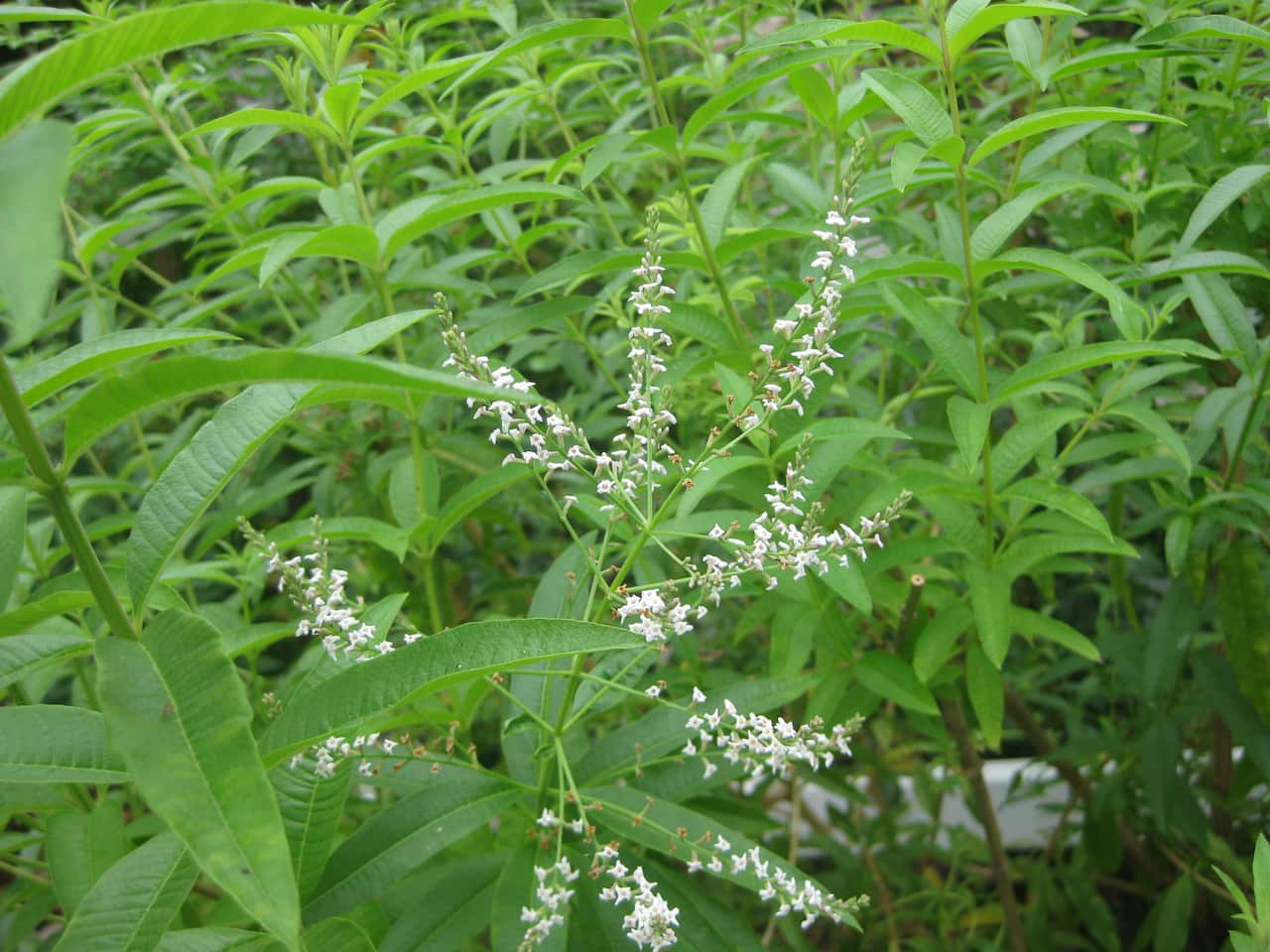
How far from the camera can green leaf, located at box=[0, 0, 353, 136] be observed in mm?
717

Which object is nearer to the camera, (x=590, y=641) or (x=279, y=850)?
(x=279, y=850)

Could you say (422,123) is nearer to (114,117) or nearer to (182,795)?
(114,117)

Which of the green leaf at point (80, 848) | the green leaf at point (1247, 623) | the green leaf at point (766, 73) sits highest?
the green leaf at point (766, 73)

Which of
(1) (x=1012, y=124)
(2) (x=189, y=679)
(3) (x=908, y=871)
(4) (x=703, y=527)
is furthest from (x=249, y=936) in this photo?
(3) (x=908, y=871)

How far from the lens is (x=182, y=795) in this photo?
0.73 meters

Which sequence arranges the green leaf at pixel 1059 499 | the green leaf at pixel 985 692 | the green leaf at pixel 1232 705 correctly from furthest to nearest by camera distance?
the green leaf at pixel 1232 705 → the green leaf at pixel 985 692 → the green leaf at pixel 1059 499

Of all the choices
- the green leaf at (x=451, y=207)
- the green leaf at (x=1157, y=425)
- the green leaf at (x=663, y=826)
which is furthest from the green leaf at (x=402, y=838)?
the green leaf at (x=1157, y=425)

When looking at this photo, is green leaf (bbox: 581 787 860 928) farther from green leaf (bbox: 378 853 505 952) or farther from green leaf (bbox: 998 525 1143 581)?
green leaf (bbox: 998 525 1143 581)

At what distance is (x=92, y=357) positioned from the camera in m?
0.89

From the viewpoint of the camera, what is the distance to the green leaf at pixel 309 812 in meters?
1.12

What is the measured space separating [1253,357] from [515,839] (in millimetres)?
1247

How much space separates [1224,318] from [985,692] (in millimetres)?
654

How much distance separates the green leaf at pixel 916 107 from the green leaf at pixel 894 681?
714mm

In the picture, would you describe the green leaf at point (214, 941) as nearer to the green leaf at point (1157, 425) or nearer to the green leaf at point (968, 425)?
the green leaf at point (968, 425)
